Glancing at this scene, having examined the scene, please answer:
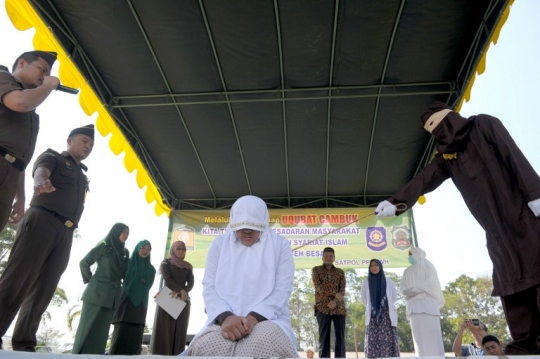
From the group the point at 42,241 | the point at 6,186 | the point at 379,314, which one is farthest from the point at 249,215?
the point at 379,314

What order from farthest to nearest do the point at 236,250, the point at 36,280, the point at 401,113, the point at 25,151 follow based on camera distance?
the point at 401,113
the point at 36,280
the point at 25,151
the point at 236,250

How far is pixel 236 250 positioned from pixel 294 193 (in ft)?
17.0

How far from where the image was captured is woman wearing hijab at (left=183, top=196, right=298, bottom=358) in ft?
5.12

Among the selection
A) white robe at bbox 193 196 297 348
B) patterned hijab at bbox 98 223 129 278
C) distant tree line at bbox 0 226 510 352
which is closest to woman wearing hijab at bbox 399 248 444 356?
patterned hijab at bbox 98 223 129 278

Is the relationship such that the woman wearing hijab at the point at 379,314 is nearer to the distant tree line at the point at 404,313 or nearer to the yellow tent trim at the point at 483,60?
the yellow tent trim at the point at 483,60

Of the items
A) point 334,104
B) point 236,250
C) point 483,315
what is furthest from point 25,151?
point 483,315

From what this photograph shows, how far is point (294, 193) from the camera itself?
700 centimetres

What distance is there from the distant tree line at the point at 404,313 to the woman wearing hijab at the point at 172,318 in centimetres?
717

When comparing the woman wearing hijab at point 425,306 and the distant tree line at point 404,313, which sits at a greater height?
the distant tree line at point 404,313

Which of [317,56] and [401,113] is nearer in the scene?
[317,56]

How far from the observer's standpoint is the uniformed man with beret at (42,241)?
2344 mm

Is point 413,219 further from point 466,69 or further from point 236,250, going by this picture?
point 236,250

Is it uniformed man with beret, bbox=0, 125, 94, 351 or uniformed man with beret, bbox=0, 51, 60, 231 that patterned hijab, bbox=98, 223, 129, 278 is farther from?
uniformed man with beret, bbox=0, 51, 60, 231

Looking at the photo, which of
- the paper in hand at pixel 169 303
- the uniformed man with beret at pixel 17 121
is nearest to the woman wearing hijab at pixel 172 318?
the paper in hand at pixel 169 303
